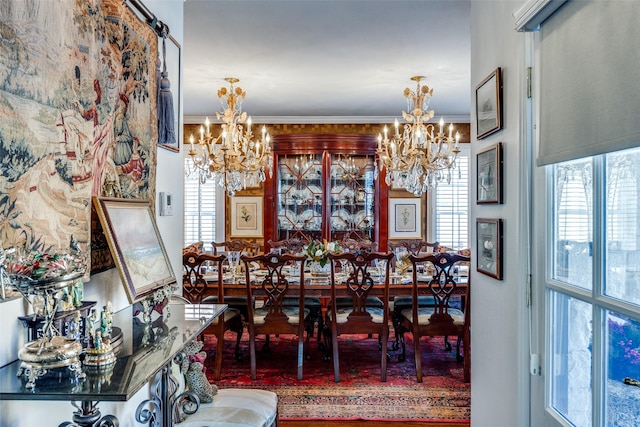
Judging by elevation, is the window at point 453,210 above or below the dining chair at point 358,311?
above

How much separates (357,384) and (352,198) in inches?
114

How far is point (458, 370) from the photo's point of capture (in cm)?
362

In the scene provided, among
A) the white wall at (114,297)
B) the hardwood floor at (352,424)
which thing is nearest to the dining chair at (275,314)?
the hardwood floor at (352,424)

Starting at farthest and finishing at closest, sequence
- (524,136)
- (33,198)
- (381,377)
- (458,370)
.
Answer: (458,370) → (381,377) → (524,136) → (33,198)

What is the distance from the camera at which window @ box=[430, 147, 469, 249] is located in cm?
616

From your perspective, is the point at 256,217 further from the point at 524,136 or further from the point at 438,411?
the point at 524,136

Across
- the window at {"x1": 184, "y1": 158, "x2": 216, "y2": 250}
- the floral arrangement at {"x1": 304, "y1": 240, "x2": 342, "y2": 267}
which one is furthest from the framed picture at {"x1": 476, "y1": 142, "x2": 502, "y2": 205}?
the window at {"x1": 184, "y1": 158, "x2": 216, "y2": 250}

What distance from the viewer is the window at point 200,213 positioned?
623 cm

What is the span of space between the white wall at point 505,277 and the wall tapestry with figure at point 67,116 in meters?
1.52

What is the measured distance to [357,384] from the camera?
329cm

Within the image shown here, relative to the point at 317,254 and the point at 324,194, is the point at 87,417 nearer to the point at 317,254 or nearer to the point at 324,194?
the point at 317,254

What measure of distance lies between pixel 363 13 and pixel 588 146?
202 cm

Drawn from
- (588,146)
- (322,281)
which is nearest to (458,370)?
(322,281)

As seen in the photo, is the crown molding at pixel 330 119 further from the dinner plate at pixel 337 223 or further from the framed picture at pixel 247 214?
the dinner plate at pixel 337 223
